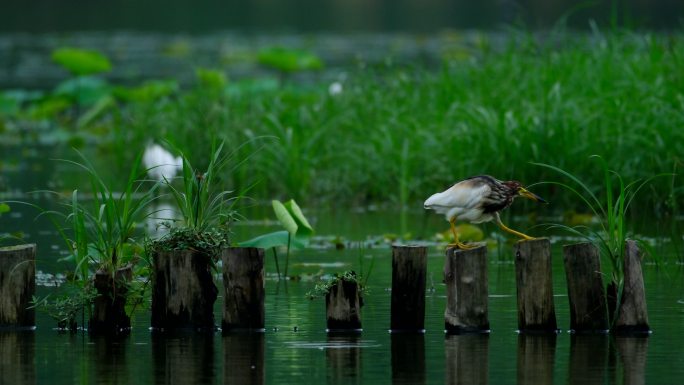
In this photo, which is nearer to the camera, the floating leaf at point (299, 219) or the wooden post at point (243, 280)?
the wooden post at point (243, 280)

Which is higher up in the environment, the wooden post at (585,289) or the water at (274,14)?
the water at (274,14)

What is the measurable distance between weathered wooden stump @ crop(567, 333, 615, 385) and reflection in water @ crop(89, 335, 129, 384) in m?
2.06

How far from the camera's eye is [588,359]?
7609 millimetres

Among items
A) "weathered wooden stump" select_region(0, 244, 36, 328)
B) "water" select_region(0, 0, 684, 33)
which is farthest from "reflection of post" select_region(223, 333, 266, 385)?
"water" select_region(0, 0, 684, 33)

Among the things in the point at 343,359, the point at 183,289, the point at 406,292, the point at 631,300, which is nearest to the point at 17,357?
the point at 183,289

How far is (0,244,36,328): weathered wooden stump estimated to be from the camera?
8.45 m

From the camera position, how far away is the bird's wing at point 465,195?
860 cm

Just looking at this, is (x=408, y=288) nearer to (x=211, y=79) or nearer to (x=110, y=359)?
(x=110, y=359)

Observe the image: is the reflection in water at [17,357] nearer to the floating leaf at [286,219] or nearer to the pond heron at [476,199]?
the floating leaf at [286,219]

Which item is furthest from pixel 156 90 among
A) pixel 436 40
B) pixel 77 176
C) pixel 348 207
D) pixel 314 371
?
pixel 436 40

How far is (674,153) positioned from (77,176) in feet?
26.9

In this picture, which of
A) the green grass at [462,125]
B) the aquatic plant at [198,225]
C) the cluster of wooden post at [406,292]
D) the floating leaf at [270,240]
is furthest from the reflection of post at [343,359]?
the green grass at [462,125]

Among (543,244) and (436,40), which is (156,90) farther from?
(436,40)

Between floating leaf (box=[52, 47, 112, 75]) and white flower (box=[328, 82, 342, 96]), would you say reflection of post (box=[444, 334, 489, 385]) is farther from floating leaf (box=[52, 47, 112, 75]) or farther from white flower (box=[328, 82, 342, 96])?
floating leaf (box=[52, 47, 112, 75])
